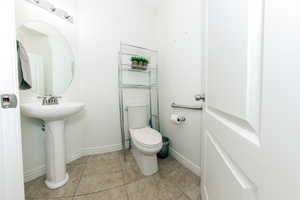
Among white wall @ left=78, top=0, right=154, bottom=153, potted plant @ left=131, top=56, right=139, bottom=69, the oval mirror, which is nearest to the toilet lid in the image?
white wall @ left=78, top=0, right=154, bottom=153

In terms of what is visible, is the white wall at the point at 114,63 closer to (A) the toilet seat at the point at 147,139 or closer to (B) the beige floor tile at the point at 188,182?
(B) the beige floor tile at the point at 188,182

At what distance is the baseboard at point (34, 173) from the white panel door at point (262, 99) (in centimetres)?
177

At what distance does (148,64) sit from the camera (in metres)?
2.13

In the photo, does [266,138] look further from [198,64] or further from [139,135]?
[139,135]

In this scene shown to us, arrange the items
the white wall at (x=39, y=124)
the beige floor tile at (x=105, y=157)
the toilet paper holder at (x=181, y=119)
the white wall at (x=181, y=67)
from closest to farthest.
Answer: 1. the white wall at (x=39, y=124)
2. the white wall at (x=181, y=67)
3. the toilet paper holder at (x=181, y=119)
4. the beige floor tile at (x=105, y=157)

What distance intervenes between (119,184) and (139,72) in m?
1.54

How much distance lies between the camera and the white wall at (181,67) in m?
1.39

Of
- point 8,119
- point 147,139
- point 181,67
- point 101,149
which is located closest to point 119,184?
point 147,139

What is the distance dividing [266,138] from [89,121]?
1.93 m

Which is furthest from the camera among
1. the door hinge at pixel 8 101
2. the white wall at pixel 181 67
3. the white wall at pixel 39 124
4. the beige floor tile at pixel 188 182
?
the white wall at pixel 181 67

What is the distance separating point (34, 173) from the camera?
1.33m

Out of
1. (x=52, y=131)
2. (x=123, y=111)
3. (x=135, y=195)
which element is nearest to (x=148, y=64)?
(x=123, y=111)

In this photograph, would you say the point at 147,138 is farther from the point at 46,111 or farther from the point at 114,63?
the point at 114,63

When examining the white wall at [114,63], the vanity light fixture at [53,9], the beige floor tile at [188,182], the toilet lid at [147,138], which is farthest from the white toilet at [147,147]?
the vanity light fixture at [53,9]
